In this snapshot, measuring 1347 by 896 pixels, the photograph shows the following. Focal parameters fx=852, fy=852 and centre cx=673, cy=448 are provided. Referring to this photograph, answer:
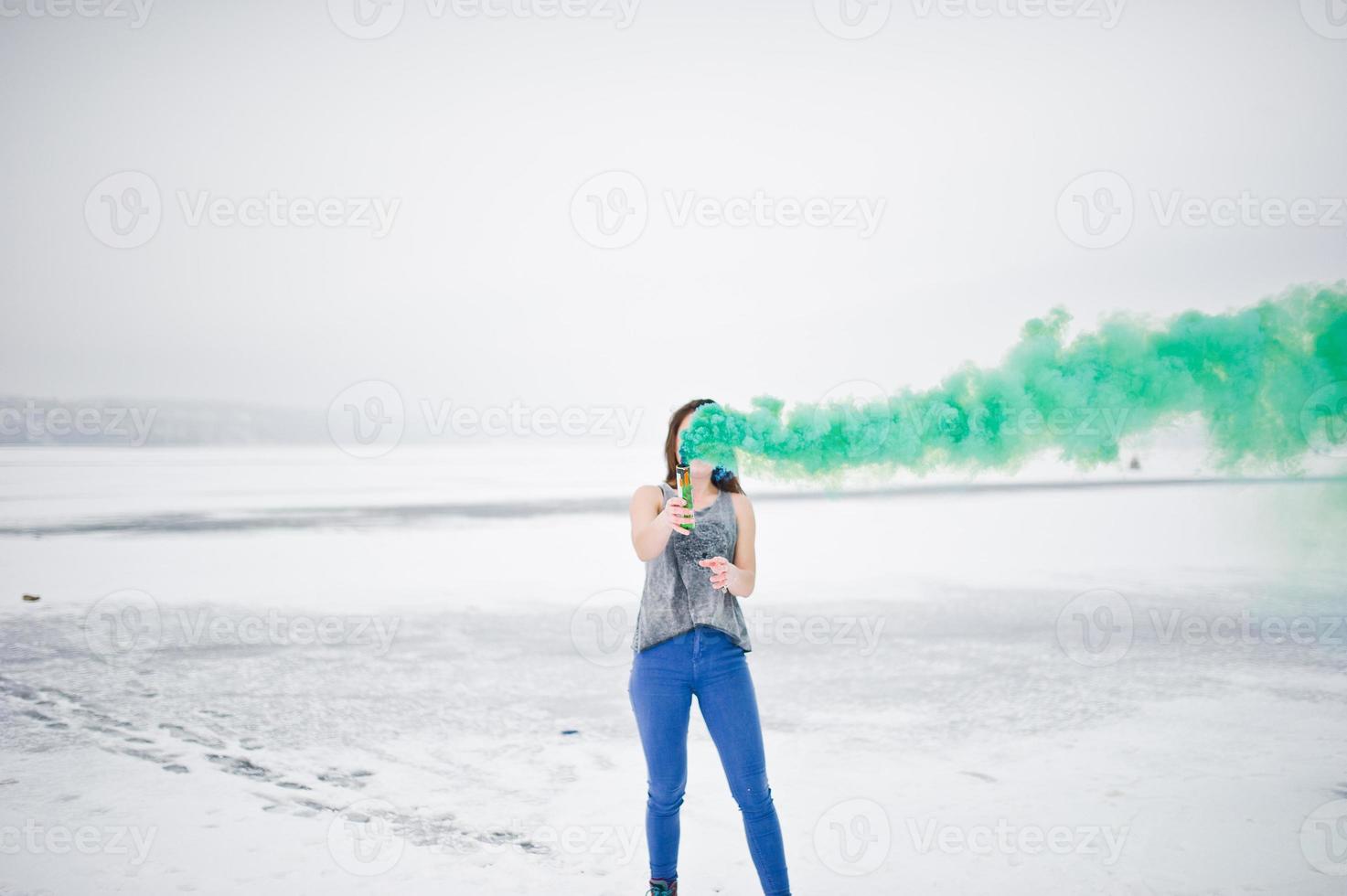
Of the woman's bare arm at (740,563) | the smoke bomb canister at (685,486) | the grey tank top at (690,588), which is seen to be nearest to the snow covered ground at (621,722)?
the grey tank top at (690,588)

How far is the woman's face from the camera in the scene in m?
3.22

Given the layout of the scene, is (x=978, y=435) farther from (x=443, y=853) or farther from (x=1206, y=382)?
(x=443, y=853)

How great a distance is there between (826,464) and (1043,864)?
6.76ft

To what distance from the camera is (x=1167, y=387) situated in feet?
36.4

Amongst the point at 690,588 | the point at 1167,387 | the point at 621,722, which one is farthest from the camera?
the point at 1167,387

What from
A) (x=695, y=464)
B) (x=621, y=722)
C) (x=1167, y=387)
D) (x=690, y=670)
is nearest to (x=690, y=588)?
(x=690, y=670)

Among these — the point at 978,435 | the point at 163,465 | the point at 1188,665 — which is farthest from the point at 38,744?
the point at 163,465

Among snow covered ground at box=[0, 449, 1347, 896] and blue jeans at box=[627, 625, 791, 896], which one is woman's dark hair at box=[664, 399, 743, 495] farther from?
snow covered ground at box=[0, 449, 1347, 896]

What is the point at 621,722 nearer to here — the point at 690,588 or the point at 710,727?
the point at 710,727

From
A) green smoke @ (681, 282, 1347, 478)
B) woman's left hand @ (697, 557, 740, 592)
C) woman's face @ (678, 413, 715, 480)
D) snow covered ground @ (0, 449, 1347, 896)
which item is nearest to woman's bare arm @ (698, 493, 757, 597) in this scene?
woman's left hand @ (697, 557, 740, 592)

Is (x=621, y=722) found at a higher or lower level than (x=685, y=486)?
lower

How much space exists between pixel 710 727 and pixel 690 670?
236 millimetres

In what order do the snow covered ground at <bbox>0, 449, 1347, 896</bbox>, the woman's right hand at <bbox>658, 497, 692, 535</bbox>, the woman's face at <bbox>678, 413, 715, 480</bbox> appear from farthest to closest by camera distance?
the snow covered ground at <bbox>0, 449, 1347, 896</bbox> < the woman's face at <bbox>678, 413, 715, 480</bbox> < the woman's right hand at <bbox>658, 497, 692, 535</bbox>

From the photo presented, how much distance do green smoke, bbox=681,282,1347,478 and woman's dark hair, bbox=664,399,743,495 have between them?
6549 mm
